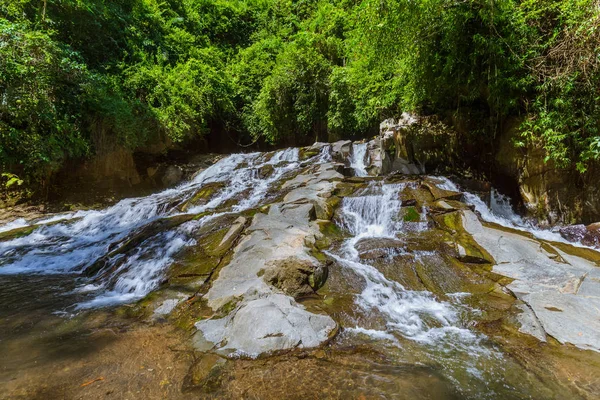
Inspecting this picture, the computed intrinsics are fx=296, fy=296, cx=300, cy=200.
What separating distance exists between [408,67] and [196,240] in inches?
281

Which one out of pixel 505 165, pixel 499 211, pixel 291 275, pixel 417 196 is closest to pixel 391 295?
pixel 291 275

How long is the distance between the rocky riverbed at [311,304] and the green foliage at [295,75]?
8.13ft

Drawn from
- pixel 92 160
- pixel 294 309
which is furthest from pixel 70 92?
pixel 294 309

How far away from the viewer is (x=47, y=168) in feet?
29.9

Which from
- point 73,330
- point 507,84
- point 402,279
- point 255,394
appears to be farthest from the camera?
point 507,84

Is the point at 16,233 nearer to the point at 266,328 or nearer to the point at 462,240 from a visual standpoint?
the point at 266,328

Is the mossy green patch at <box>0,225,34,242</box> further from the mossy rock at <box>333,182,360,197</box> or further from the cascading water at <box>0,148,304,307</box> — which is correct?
the mossy rock at <box>333,182,360,197</box>

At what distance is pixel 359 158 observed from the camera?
11.0m

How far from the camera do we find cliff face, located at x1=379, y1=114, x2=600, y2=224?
6.77 metres

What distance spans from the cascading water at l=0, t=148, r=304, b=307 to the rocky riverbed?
0.05m

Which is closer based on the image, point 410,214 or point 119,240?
point 410,214

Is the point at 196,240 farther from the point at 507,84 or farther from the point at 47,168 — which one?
the point at 507,84

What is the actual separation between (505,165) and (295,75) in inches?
417

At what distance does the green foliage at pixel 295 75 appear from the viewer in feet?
20.4
